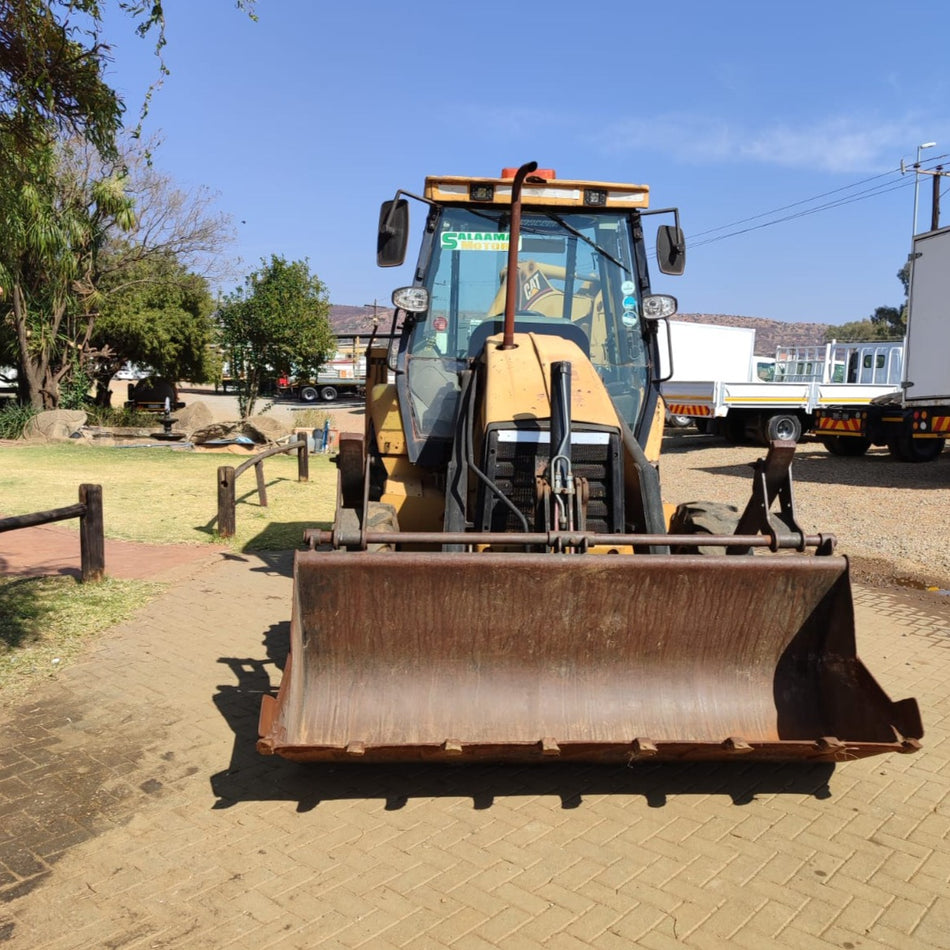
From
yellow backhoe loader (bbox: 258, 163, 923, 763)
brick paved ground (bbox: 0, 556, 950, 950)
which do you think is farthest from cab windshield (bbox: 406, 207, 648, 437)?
brick paved ground (bbox: 0, 556, 950, 950)

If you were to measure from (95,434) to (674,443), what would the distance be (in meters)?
14.6

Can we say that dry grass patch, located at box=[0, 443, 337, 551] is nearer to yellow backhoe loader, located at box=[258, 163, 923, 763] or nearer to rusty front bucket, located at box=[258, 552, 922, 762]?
yellow backhoe loader, located at box=[258, 163, 923, 763]

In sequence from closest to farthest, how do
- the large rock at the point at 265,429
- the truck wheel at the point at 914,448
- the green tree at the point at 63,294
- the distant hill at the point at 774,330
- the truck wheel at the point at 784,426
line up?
the truck wheel at the point at 914,448 < the truck wheel at the point at 784,426 < the large rock at the point at 265,429 < the green tree at the point at 63,294 < the distant hill at the point at 774,330

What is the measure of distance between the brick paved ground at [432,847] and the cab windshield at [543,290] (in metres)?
2.66

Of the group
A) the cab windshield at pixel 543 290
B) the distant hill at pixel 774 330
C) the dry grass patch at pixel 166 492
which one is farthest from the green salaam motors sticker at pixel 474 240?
the distant hill at pixel 774 330

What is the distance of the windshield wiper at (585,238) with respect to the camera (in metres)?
6.02

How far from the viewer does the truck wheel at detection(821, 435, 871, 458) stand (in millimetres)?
18828

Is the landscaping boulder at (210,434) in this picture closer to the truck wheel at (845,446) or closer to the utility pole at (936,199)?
the truck wheel at (845,446)

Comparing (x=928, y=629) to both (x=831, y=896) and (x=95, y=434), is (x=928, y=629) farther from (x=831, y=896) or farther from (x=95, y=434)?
(x=95, y=434)

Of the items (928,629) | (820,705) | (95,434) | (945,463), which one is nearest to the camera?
(820,705)

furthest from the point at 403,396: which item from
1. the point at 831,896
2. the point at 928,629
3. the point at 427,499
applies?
the point at 928,629

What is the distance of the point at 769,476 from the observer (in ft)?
15.5

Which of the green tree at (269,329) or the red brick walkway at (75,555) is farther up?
the green tree at (269,329)

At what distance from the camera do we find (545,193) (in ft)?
19.5
